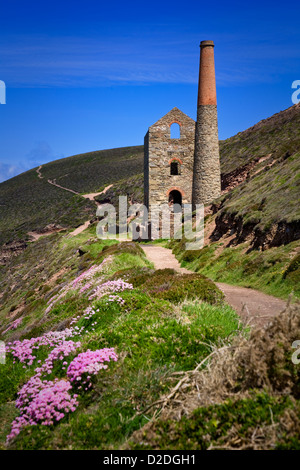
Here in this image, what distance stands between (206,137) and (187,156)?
226cm

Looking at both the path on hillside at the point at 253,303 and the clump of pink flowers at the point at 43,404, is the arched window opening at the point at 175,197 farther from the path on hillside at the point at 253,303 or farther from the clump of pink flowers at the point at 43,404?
the clump of pink flowers at the point at 43,404

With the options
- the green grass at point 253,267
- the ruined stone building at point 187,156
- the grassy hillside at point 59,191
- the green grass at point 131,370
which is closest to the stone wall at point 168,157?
the ruined stone building at point 187,156

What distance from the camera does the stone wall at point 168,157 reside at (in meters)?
31.3

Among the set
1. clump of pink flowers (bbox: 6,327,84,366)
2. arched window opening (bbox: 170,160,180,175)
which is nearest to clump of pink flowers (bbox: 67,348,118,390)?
clump of pink flowers (bbox: 6,327,84,366)

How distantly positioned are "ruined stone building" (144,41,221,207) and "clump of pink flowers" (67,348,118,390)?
86.7 feet

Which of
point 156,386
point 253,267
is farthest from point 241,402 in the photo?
point 253,267

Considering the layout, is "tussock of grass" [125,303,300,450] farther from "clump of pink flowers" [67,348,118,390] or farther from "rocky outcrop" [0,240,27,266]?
"rocky outcrop" [0,240,27,266]

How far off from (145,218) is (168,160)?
213 inches

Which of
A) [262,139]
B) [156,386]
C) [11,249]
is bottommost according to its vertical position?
[11,249]

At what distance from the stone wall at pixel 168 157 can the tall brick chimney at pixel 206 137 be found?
0.67m

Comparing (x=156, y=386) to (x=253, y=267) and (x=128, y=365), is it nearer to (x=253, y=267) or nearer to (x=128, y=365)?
(x=128, y=365)

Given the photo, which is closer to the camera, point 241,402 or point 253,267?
point 241,402

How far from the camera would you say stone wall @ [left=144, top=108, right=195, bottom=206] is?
31.3 meters

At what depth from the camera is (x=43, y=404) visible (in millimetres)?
4836
